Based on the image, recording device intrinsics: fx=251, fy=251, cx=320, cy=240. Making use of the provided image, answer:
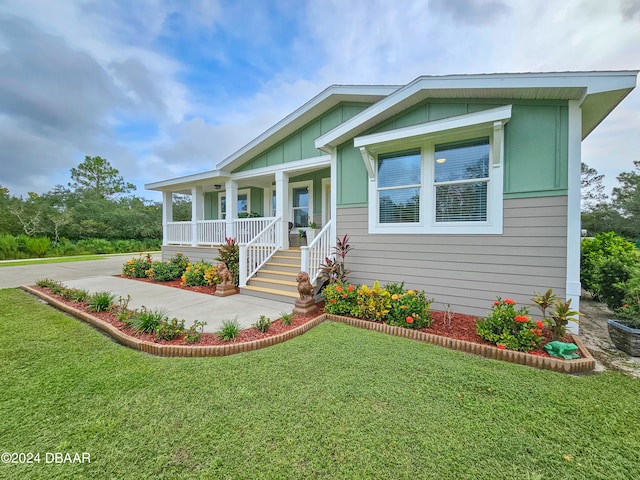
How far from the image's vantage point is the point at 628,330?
3.38m

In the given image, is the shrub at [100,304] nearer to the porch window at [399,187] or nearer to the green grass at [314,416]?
the green grass at [314,416]

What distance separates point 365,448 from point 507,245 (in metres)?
4.06

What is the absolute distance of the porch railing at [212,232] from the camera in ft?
30.2

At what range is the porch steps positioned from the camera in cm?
592

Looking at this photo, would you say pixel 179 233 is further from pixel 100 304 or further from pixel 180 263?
pixel 100 304

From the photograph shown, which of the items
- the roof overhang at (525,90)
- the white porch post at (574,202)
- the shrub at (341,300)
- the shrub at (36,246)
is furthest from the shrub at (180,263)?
the shrub at (36,246)

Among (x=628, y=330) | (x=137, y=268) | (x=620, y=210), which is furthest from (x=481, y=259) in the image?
(x=620, y=210)

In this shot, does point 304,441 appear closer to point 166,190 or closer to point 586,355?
point 586,355

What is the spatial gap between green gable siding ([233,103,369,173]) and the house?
71 millimetres

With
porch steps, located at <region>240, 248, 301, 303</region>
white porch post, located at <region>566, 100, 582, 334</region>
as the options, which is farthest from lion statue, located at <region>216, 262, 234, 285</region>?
white porch post, located at <region>566, 100, 582, 334</region>

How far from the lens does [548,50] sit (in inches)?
308

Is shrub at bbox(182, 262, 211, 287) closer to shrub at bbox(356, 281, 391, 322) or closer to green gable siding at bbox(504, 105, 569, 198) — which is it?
shrub at bbox(356, 281, 391, 322)

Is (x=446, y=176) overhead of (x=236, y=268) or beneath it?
overhead

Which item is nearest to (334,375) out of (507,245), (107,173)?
(507,245)
